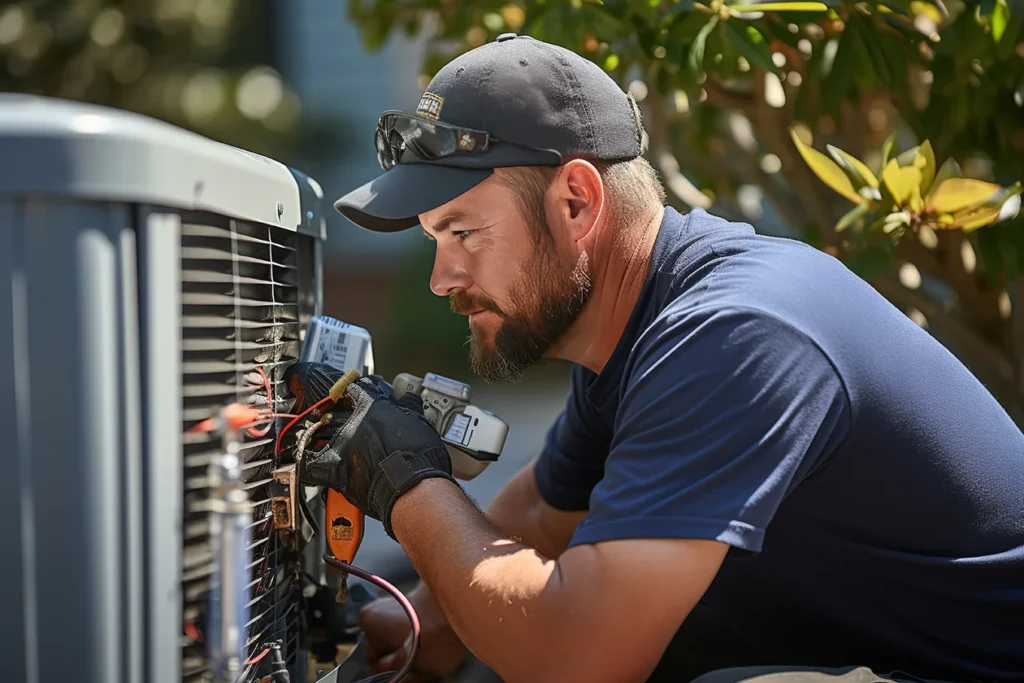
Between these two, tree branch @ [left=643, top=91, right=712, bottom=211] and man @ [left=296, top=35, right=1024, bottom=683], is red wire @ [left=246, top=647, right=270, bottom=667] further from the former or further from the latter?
tree branch @ [left=643, top=91, right=712, bottom=211]

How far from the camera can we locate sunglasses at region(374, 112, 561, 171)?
1629 millimetres

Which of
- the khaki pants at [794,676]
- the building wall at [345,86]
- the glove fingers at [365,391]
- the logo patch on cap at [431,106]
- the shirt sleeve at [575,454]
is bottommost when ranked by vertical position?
the building wall at [345,86]

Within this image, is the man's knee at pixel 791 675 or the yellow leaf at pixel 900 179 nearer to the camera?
the man's knee at pixel 791 675

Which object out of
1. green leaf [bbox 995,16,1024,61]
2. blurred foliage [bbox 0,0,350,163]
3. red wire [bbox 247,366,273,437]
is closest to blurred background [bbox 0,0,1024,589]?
green leaf [bbox 995,16,1024,61]

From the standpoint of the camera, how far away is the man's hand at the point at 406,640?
1.91 m

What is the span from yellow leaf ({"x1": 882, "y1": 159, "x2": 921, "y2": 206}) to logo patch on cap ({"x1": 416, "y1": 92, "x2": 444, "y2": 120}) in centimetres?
84

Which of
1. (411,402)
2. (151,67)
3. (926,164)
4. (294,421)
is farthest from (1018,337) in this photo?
(151,67)

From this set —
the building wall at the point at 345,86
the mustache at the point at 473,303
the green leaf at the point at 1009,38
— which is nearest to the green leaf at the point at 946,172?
the green leaf at the point at 1009,38

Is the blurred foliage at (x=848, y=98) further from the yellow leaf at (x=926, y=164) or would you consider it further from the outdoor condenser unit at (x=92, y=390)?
the outdoor condenser unit at (x=92, y=390)

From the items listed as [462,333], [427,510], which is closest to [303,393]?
[427,510]

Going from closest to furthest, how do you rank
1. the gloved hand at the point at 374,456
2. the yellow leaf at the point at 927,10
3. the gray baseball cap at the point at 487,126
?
the gloved hand at the point at 374,456
the gray baseball cap at the point at 487,126
the yellow leaf at the point at 927,10

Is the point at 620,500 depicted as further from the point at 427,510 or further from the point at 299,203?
the point at 299,203

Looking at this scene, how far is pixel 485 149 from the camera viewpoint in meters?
1.63

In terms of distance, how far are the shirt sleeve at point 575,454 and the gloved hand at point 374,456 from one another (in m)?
0.53
